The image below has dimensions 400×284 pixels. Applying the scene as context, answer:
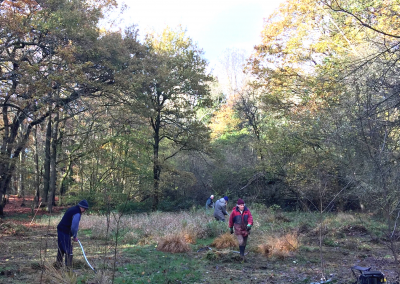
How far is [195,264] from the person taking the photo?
8062 mm

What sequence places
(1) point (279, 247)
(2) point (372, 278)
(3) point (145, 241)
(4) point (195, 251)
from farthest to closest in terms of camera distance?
(3) point (145, 241), (4) point (195, 251), (1) point (279, 247), (2) point (372, 278)

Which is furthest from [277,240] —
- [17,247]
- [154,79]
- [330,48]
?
[154,79]

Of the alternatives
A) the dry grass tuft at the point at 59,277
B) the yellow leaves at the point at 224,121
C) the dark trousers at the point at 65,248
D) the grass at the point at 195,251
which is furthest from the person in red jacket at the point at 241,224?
the yellow leaves at the point at 224,121

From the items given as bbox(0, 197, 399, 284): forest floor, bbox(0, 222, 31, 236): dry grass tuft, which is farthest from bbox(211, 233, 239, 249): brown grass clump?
bbox(0, 222, 31, 236): dry grass tuft

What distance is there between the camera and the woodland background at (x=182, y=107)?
12.6 m

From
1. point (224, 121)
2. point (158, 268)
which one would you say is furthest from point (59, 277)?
point (224, 121)

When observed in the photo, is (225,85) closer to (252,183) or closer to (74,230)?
(252,183)

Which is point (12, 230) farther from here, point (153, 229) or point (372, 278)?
point (372, 278)

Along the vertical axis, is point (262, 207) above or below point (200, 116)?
below

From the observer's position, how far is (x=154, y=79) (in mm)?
19578

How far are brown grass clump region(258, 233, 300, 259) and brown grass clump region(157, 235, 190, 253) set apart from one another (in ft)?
7.23

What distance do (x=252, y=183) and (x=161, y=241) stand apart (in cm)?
1442

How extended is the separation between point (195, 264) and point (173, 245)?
1475 millimetres

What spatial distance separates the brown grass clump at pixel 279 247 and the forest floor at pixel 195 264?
0.15 metres
